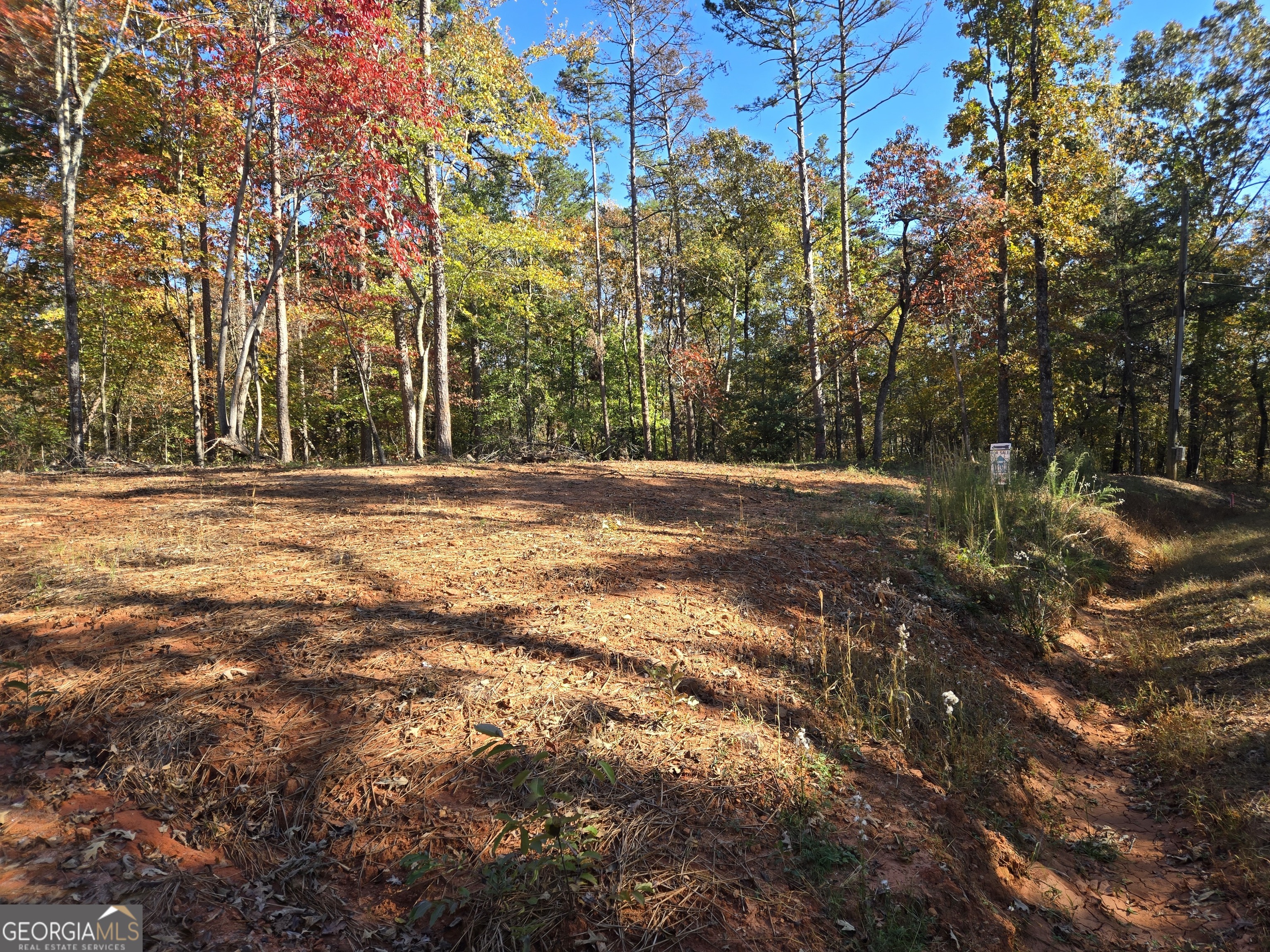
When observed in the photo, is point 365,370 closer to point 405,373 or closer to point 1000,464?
point 405,373

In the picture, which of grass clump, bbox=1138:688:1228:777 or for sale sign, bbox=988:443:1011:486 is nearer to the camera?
grass clump, bbox=1138:688:1228:777

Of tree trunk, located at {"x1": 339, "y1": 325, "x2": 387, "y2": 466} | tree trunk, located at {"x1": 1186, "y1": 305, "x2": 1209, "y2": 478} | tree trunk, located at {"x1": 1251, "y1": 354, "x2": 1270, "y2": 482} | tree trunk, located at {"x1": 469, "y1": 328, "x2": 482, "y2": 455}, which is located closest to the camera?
tree trunk, located at {"x1": 339, "y1": 325, "x2": 387, "y2": 466}

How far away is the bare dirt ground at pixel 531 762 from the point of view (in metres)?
1.85

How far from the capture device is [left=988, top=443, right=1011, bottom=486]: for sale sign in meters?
7.53

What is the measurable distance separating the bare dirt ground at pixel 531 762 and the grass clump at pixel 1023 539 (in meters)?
0.93

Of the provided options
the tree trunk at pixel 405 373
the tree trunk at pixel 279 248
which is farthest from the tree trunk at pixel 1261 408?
the tree trunk at pixel 279 248

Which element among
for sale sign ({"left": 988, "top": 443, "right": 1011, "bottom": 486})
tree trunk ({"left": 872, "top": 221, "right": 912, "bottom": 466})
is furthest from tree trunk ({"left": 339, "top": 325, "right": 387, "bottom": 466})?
tree trunk ({"left": 872, "top": 221, "right": 912, "bottom": 466})

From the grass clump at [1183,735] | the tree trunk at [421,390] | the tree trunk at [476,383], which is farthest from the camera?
the tree trunk at [476,383]

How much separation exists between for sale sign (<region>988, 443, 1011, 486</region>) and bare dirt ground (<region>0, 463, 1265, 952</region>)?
2.99 meters

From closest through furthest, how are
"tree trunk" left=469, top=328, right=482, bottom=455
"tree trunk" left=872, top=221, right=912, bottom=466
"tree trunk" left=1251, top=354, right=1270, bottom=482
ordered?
"tree trunk" left=872, top=221, right=912, bottom=466 → "tree trunk" left=1251, top=354, right=1270, bottom=482 → "tree trunk" left=469, top=328, right=482, bottom=455

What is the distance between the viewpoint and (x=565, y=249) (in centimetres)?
1541

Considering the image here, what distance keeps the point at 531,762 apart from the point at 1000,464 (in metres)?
7.57

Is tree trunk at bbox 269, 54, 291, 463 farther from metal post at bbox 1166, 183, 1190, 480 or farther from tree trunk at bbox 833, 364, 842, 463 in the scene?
metal post at bbox 1166, 183, 1190, 480

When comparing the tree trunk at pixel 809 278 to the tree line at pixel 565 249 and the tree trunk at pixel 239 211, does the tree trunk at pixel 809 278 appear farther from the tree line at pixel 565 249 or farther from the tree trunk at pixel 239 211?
the tree trunk at pixel 239 211
